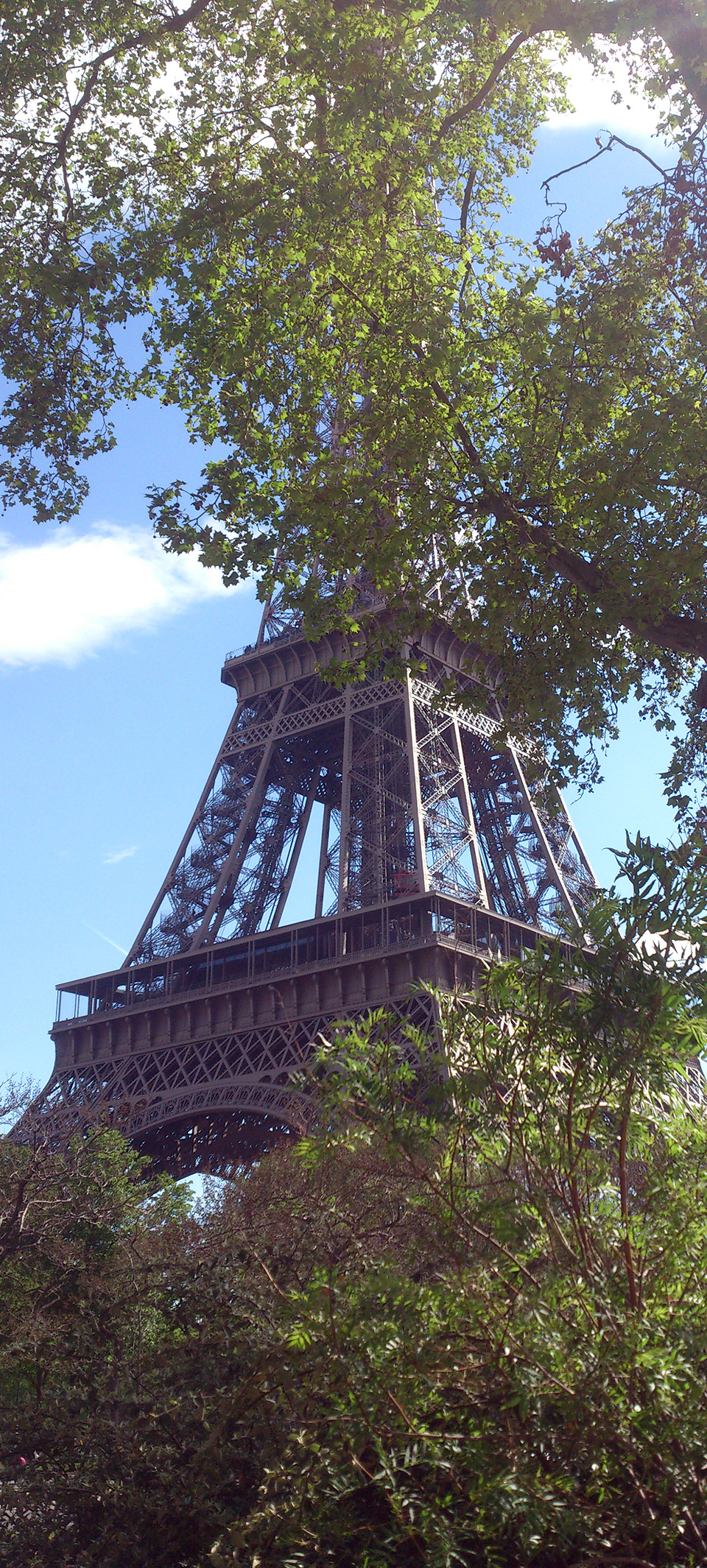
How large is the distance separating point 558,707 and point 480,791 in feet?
80.0

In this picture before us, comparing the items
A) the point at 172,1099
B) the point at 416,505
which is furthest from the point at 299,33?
the point at 172,1099

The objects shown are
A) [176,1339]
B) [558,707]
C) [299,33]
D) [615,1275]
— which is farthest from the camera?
[558,707]

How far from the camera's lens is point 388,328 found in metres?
9.59

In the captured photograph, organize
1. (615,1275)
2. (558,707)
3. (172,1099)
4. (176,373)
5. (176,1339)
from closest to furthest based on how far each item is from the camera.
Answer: (615,1275)
(176,1339)
(558,707)
(176,373)
(172,1099)

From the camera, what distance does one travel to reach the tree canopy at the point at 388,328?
29.8ft

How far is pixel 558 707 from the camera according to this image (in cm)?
1004

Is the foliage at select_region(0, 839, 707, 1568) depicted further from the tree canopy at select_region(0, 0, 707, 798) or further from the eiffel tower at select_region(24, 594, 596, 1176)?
the eiffel tower at select_region(24, 594, 596, 1176)

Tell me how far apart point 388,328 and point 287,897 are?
2578 centimetres

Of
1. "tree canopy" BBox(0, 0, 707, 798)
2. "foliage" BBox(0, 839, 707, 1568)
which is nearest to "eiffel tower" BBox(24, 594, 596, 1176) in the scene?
"tree canopy" BBox(0, 0, 707, 798)

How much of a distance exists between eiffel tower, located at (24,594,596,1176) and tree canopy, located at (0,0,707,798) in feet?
45.8

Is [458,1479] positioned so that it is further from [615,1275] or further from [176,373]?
[176,373]

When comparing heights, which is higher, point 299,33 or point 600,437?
point 299,33

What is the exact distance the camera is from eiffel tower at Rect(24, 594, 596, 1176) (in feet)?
89.1

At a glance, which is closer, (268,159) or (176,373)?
(268,159)
